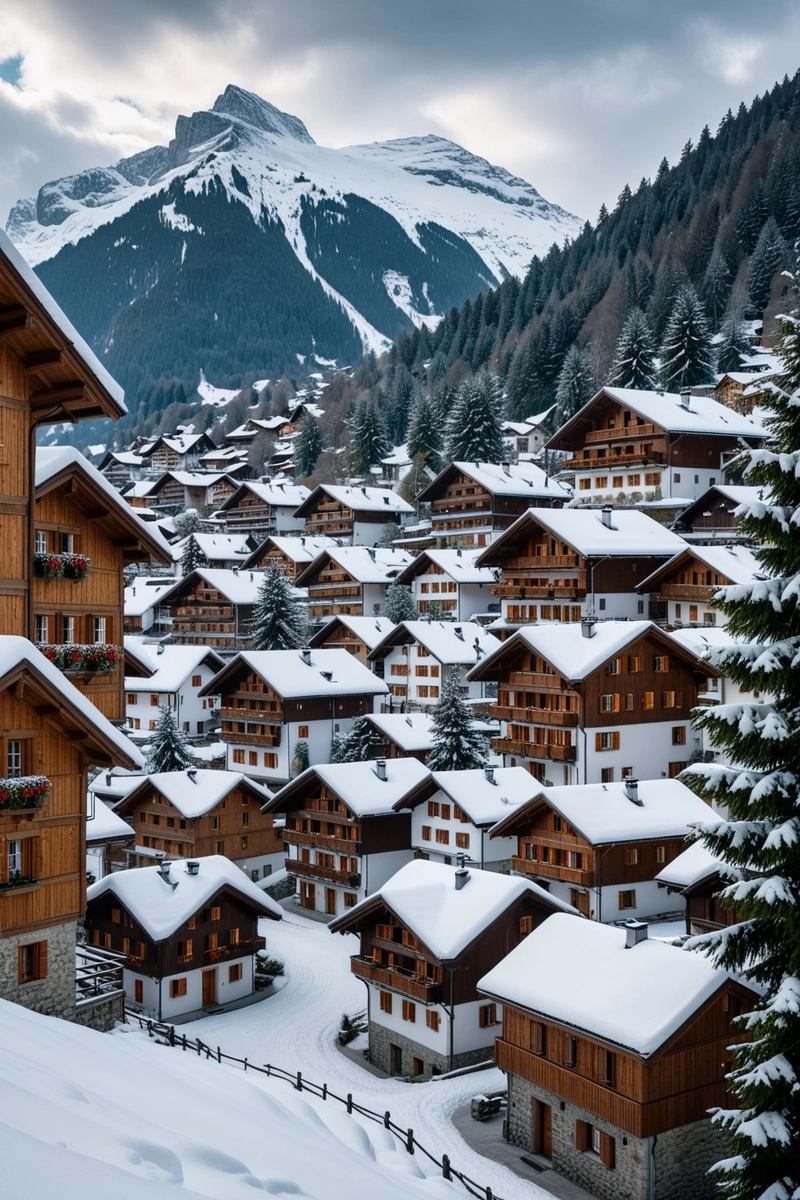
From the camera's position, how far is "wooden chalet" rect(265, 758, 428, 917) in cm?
5134

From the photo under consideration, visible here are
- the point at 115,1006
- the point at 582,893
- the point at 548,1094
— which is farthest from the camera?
the point at 582,893

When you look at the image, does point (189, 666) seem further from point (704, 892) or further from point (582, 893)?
point (704, 892)

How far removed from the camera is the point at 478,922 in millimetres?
36281

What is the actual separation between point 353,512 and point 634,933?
255 feet

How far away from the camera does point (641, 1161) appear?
26391 mm

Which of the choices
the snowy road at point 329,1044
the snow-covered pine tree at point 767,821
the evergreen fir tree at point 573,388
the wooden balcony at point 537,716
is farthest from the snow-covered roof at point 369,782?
the evergreen fir tree at point 573,388

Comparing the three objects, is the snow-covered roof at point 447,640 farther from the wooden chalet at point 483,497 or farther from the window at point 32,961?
the window at point 32,961

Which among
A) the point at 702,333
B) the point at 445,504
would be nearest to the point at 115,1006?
the point at 445,504

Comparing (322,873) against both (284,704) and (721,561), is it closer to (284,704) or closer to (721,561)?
(284,704)

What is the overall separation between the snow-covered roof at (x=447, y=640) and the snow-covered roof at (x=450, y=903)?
28864mm

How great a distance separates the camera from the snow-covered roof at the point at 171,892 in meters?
41.8

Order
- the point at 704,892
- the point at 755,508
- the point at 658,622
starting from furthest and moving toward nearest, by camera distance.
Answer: the point at 658,622 → the point at 704,892 → the point at 755,508

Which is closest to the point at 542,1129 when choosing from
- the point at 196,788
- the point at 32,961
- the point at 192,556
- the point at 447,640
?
the point at 32,961

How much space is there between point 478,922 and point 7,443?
22.5 metres
